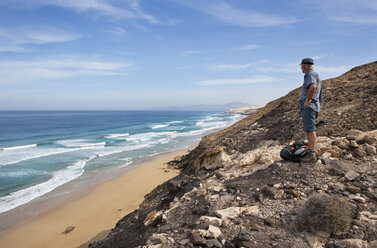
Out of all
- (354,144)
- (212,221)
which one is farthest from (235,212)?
(354,144)

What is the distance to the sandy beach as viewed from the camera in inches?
352

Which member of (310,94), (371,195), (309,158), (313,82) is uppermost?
(313,82)

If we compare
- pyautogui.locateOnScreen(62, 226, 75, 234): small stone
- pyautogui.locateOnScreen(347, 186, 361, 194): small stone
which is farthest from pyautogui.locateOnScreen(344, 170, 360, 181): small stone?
pyautogui.locateOnScreen(62, 226, 75, 234): small stone

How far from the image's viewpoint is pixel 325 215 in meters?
3.24

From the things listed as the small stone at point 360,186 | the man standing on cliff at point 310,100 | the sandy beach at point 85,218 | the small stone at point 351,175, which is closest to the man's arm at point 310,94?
the man standing on cliff at point 310,100

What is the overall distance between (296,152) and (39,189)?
15243 millimetres

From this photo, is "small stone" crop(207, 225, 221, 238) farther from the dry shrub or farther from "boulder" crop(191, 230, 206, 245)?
the dry shrub

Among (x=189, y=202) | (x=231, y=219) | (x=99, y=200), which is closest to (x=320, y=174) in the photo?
(x=231, y=219)

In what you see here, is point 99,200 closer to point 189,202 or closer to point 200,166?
point 200,166

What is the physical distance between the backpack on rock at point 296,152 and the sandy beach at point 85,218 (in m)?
7.07

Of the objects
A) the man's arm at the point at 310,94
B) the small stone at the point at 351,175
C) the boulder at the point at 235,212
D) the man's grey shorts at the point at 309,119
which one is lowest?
the boulder at the point at 235,212

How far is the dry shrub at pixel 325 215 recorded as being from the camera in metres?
3.18

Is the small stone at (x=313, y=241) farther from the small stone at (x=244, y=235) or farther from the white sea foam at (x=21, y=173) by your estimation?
the white sea foam at (x=21, y=173)

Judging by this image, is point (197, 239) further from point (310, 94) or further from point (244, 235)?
point (310, 94)
